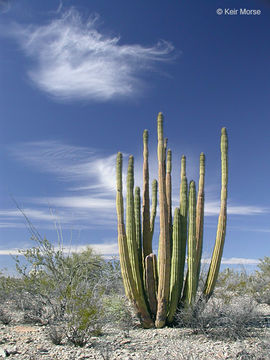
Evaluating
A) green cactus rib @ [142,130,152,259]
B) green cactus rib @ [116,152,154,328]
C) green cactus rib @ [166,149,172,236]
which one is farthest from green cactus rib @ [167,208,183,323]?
green cactus rib @ [142,130,152,259]

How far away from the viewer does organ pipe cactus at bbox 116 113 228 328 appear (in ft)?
30.8

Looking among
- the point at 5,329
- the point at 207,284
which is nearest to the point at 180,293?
the point at 207,284

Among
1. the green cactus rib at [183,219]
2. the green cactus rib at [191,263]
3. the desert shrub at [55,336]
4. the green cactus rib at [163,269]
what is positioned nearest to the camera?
the desert shrub at [55,336]

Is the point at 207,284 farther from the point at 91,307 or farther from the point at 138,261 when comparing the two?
the point at 91,307

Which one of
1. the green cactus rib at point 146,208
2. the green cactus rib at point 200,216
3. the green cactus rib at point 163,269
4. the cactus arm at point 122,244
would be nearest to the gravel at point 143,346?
the green cactus rib at point 163,269

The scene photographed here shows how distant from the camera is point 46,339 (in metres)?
8.37

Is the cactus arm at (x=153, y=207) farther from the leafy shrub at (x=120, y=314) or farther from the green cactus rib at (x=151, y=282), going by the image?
the leafy shrub at (x=120, y=314)

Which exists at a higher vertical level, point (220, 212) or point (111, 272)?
point (220, 212)

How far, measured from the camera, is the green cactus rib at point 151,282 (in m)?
9.32

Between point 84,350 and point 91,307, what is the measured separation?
998 millimetres

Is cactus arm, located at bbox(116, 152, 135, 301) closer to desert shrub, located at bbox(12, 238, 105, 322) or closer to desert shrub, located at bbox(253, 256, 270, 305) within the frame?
desert shrub, located at bbox(12, 238, 105, 322)

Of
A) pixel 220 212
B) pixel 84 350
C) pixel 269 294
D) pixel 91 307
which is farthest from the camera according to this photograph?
pixel 269 294

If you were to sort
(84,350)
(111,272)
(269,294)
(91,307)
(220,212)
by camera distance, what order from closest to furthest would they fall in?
(84,350), (91,307), (220,212), (269,294), (111,272)

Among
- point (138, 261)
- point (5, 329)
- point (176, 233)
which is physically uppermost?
point (176, 233)
